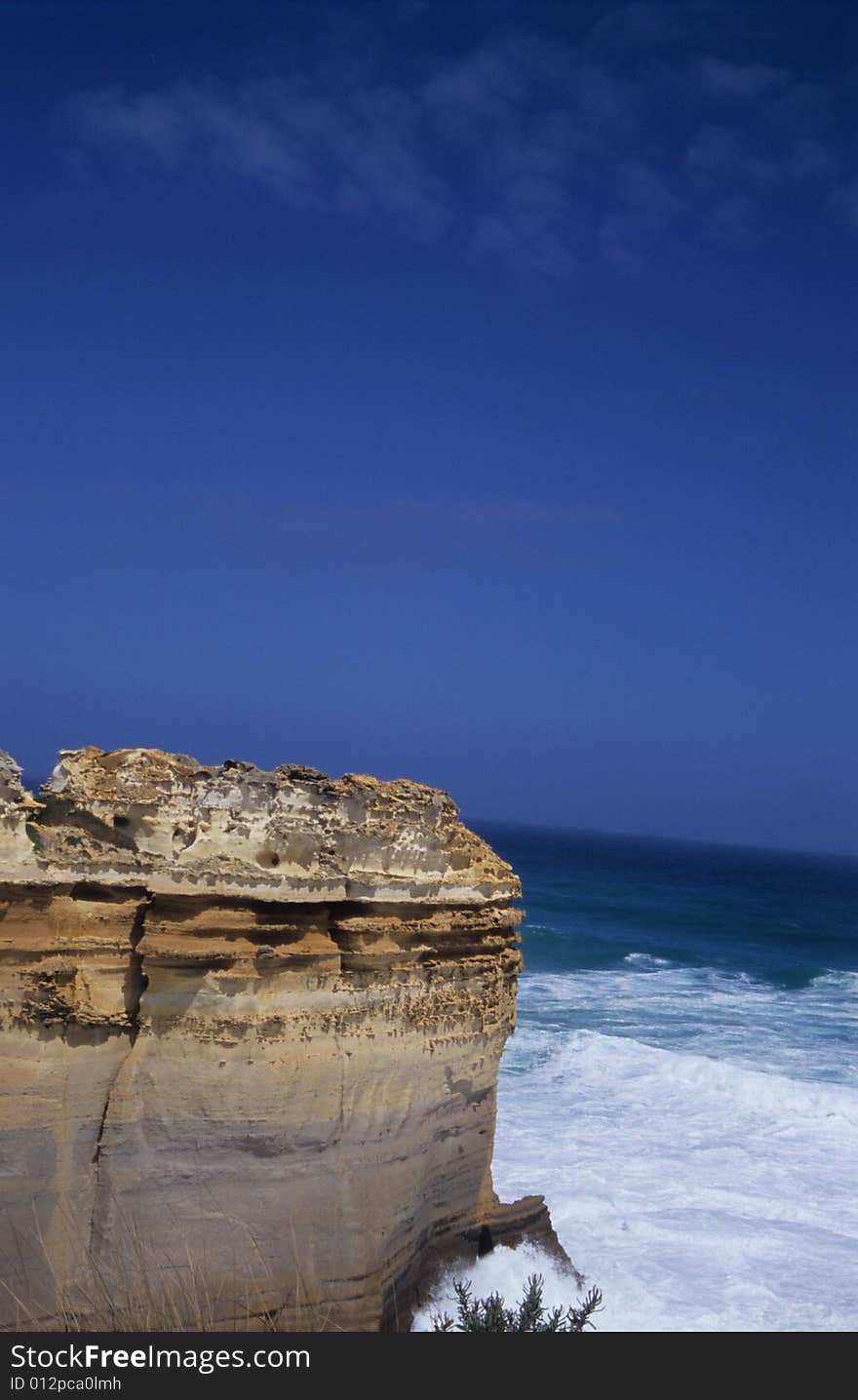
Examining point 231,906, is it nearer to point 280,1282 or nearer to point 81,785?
point 81,785

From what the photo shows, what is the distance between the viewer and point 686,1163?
39.9ft

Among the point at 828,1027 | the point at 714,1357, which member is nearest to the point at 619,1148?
the point at 714,1357

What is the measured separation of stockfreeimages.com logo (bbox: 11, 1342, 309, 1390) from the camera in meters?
4.61

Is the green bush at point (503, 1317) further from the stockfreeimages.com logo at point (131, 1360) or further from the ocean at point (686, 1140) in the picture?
the stockfreeimages.com logo at point (131, 1360)

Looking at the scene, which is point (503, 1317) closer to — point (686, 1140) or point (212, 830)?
point (212, 830)

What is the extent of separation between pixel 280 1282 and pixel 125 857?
2377 millimetres

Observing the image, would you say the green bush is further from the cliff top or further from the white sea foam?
the cliff top

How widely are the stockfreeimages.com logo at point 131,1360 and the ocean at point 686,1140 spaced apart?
1.79 metres

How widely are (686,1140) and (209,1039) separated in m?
9.19

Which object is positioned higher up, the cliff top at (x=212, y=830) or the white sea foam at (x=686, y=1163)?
the cliff top at (x=212, y=830)

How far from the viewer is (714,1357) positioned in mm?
5332

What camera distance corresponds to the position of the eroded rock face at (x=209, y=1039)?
551cm

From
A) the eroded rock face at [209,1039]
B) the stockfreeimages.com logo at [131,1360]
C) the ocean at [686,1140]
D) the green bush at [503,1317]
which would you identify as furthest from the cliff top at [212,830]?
the ocean at [686,1140]

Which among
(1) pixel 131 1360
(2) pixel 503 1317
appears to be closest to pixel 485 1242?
(2) pixel 503 1317
